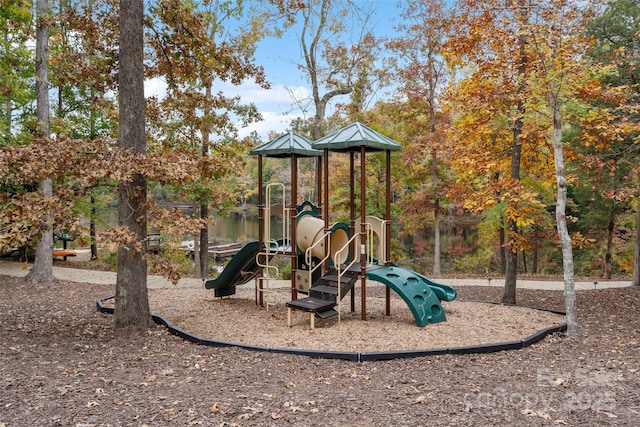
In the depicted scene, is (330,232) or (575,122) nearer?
(330,232)

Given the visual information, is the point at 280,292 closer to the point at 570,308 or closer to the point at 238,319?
the point at 238,319

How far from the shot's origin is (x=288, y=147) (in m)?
7.31

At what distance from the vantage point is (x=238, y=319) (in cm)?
696

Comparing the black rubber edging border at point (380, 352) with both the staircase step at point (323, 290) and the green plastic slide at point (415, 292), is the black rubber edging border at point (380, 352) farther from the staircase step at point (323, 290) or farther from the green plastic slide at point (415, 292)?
the staircase step at point (323, 290)

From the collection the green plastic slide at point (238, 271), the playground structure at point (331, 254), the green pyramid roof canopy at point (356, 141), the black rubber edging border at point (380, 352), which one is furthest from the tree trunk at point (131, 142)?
the green pyramid roof canopy at point (356, 141)

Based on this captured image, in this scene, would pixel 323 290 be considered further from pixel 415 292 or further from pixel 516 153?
pixel 516 153

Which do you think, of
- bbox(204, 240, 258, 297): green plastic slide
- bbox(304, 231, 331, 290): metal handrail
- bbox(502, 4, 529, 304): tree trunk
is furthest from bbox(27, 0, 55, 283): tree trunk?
bbox(502, 4, 529, 304): tree trunk

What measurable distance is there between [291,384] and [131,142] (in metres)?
3.67

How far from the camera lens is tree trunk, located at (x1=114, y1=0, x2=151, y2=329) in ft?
18.8

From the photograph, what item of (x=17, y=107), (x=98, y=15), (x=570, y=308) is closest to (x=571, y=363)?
(x=570, y=308)

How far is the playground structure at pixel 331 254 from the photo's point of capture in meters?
6.46

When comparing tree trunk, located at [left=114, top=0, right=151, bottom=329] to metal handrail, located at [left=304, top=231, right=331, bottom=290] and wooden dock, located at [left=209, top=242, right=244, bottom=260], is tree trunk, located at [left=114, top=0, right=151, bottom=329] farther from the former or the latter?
wooden dock, located at [left=209, top=242, right=244, bottom=260]

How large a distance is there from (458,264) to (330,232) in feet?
50.9

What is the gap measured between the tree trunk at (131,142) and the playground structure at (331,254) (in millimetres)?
2097
